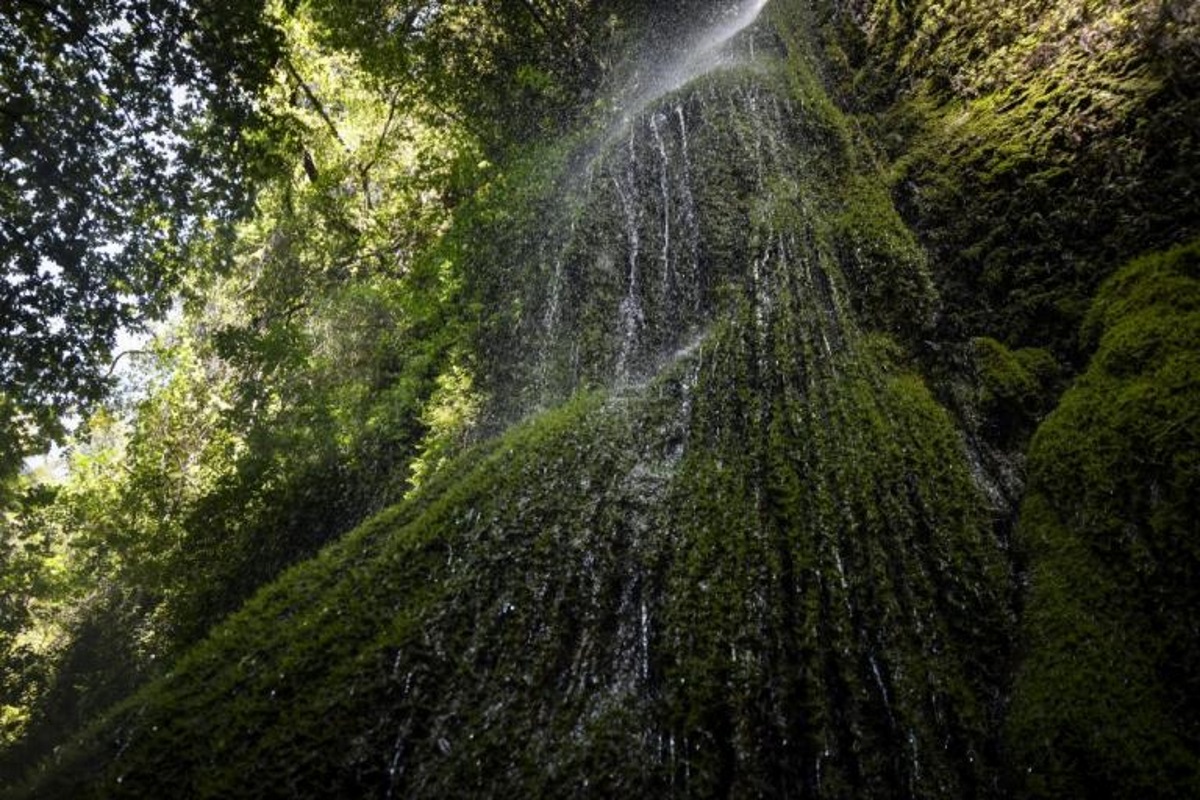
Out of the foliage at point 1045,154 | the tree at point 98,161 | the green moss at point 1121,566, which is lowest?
the green moss at point 1121,566

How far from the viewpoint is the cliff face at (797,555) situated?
2.53 m

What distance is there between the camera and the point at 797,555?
3.17m

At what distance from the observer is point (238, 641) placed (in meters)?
2.94

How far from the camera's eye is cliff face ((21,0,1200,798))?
2.53 metres

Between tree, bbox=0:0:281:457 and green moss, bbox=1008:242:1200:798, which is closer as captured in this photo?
green moss, bbox=1008:242:1200:798

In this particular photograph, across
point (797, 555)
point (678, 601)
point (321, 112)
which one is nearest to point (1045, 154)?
point (797, 555)

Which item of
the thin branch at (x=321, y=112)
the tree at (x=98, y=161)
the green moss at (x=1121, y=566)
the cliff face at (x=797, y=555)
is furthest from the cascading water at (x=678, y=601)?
A: the thin branch at (x=321, y=112)

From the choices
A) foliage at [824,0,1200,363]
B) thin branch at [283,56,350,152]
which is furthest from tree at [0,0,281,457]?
foliage at [824,0,1200,363]

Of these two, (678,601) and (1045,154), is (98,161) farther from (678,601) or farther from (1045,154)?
(1045,154)

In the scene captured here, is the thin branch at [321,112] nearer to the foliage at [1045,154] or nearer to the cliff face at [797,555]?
the cliff face at [797,555]

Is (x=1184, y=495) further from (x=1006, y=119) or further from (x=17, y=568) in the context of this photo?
(x=17, y=568)

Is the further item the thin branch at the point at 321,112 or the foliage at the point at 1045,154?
the thin branch at the point at 321,112

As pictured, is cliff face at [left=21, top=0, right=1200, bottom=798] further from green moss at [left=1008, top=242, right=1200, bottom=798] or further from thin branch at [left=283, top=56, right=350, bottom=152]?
thin branch at [left=283, top=56, right=350, bottom=152]

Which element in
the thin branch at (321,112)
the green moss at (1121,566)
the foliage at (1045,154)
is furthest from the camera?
the thin branch at (321,112)
